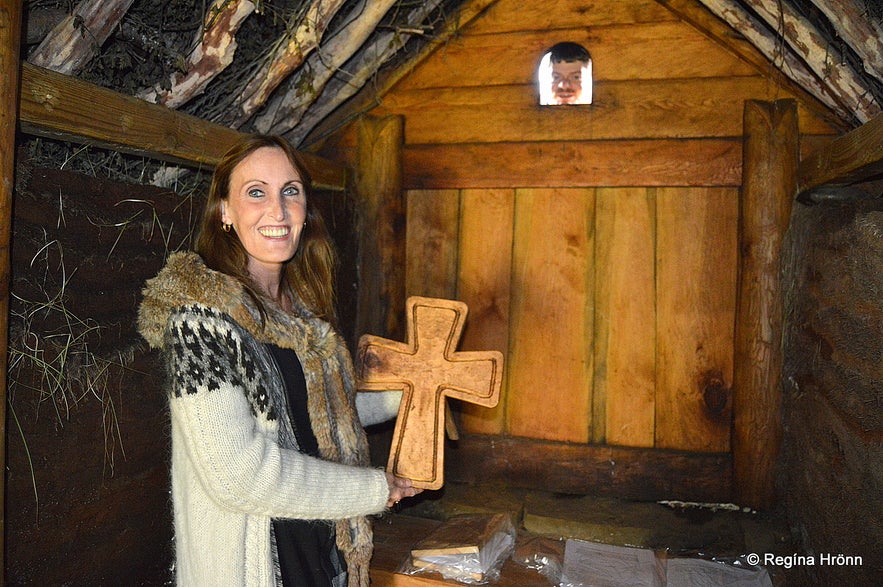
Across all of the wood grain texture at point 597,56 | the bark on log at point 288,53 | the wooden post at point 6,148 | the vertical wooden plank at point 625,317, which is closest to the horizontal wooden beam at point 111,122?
the wooden post at point 6,148

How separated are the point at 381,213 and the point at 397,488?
1.43 m

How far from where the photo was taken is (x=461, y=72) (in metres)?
2.73

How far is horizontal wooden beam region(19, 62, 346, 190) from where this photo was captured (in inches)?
56.3

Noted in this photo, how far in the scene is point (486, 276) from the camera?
2740 millimetres

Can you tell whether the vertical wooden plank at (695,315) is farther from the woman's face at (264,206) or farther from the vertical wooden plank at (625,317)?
the woman's face at (264,206)

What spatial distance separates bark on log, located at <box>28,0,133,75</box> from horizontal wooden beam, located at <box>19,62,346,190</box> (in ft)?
0.48

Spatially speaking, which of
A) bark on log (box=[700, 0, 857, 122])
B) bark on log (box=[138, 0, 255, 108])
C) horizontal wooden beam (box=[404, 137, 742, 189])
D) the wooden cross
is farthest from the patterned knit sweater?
bark on log (box=[700, 0, 857, 122])

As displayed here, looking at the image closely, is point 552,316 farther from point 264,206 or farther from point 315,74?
point 264,206

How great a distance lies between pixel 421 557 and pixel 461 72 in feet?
5.94

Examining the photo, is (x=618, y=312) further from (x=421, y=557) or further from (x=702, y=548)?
(x=421, y=557)

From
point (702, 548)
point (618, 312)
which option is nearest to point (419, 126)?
point (618, 312)

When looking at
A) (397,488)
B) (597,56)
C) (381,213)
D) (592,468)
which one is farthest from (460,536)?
(597,56)

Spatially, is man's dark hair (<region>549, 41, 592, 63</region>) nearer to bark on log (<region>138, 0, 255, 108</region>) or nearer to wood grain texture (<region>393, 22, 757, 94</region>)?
wood grain texture (<region>393, 22, 757, 94</region>)

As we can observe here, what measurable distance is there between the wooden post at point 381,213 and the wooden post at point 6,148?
1.54 meters
